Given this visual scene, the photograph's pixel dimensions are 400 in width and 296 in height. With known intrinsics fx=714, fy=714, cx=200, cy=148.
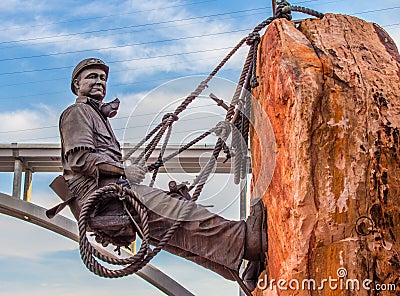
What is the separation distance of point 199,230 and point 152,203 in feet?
1.13

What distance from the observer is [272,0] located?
202 inches

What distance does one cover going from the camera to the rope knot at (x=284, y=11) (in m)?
4.96

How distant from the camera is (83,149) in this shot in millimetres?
4645

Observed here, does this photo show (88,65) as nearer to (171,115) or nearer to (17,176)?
(171,115)

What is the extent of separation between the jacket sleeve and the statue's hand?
0.16 feet

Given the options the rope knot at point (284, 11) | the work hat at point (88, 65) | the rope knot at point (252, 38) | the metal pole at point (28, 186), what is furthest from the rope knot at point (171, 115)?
the metal pole at point (28, 186)

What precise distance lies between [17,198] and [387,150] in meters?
7.34

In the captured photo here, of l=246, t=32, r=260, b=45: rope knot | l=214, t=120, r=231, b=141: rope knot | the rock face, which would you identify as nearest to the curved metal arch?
l=214, t=120, r=231, b=141: rope knot

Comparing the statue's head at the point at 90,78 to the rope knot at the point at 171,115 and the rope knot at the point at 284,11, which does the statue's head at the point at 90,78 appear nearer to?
the rope knot at the point at 171,115

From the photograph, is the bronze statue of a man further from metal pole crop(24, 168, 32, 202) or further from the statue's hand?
metal pole crop(24, 168, 32, 202)

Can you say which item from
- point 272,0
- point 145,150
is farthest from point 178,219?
point 272,0

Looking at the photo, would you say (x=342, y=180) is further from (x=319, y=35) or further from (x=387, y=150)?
(x=319, y=35)

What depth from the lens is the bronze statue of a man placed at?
445 centimetres

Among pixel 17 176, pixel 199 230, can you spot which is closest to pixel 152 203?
pixel 199 230
